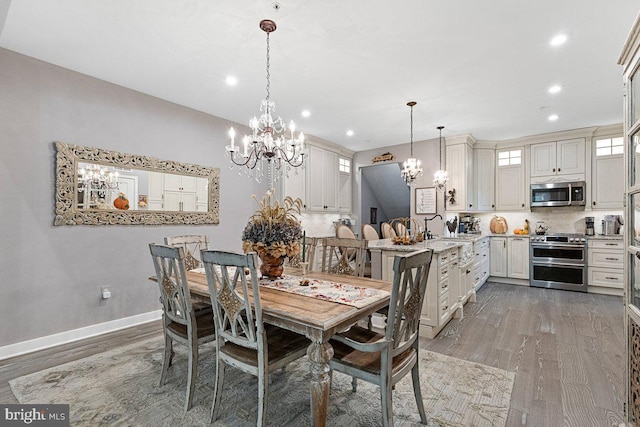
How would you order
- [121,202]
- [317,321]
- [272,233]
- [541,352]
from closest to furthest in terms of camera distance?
1. [317,321]
2. [272,233]
3. [541,352]
4. [121,202]

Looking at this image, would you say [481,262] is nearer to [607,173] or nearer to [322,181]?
[607,173]

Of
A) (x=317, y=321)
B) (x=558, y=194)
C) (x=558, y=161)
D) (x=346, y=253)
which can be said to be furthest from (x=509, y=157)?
(x=317, y=321)

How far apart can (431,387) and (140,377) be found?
7.28 ft

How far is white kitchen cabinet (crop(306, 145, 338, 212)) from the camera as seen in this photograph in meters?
5.51

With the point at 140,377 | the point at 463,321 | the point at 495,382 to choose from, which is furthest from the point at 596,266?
the point at 140,377

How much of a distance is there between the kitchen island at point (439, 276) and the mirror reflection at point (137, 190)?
246cm

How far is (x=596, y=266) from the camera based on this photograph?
195 inches

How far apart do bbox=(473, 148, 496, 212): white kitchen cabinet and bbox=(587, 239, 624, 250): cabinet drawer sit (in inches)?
61.4

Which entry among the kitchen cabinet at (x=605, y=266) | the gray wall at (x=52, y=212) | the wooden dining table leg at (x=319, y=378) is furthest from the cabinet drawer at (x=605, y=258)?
the gray wall at (x=52, y=212)

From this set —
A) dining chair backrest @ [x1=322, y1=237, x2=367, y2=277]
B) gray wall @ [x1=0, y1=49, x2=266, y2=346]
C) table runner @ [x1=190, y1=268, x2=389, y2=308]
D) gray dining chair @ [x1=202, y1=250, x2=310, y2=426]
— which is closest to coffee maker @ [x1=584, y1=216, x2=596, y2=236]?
dining chair backrest @ [x1=322, y1=237, x2=367, y2=277]

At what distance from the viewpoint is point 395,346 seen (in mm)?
1564

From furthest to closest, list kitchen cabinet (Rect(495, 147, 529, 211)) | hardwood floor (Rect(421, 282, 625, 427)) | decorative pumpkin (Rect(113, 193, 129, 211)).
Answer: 1. kitchen cabinet (Rect(495, 147, 529, 211))
2. decorative pumpkin (Rect(113, 193, 129, 211))
3. hardwood floor (Rect(421, 282, 625, 427))

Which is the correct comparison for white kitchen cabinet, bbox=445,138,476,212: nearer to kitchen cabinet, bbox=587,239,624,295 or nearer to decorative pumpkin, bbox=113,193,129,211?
kitchen cabinet, bbox=587,239,624,295

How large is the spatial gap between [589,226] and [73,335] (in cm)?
756
